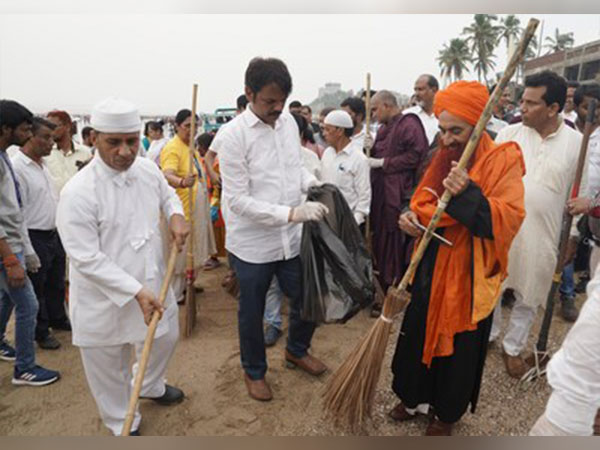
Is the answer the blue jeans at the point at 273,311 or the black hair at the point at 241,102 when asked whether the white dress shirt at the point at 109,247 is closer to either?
the blue jeans at the point at 273,311

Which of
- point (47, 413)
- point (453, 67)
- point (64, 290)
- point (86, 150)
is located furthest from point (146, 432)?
point (453, 67)

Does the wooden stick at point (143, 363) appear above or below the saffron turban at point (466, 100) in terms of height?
below

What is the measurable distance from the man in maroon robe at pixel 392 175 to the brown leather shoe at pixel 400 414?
1761 mm

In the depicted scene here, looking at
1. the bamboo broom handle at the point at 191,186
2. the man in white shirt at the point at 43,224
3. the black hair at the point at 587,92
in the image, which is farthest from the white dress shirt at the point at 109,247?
→ the black hair at the point at 587,92

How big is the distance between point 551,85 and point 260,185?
207 cm

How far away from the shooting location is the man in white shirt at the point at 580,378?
986 millimetres

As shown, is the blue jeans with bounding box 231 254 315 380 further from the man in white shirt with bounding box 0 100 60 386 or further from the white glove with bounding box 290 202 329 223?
the man in white shirt with bounding box 0 100 60 386

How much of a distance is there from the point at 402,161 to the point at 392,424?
98.0 inches

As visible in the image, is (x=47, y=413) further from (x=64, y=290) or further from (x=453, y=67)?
(x=453, y=67)

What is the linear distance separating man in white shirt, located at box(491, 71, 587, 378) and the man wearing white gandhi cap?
2455mm

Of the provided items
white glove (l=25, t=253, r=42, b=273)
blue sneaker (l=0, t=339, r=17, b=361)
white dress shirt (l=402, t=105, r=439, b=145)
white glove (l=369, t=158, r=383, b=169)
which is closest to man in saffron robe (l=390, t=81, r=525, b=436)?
white glove (l=369, t=158, r=383, b=169)

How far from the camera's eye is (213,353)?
11.6ft

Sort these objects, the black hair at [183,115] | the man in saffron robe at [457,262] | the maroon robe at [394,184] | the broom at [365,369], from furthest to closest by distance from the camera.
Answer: the black hair at [183,115] → the maroon robe at [394,184] → the broom at [365,369] → the man in saffron robe at [457,262]

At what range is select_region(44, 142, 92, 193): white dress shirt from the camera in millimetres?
Answer: 4234
